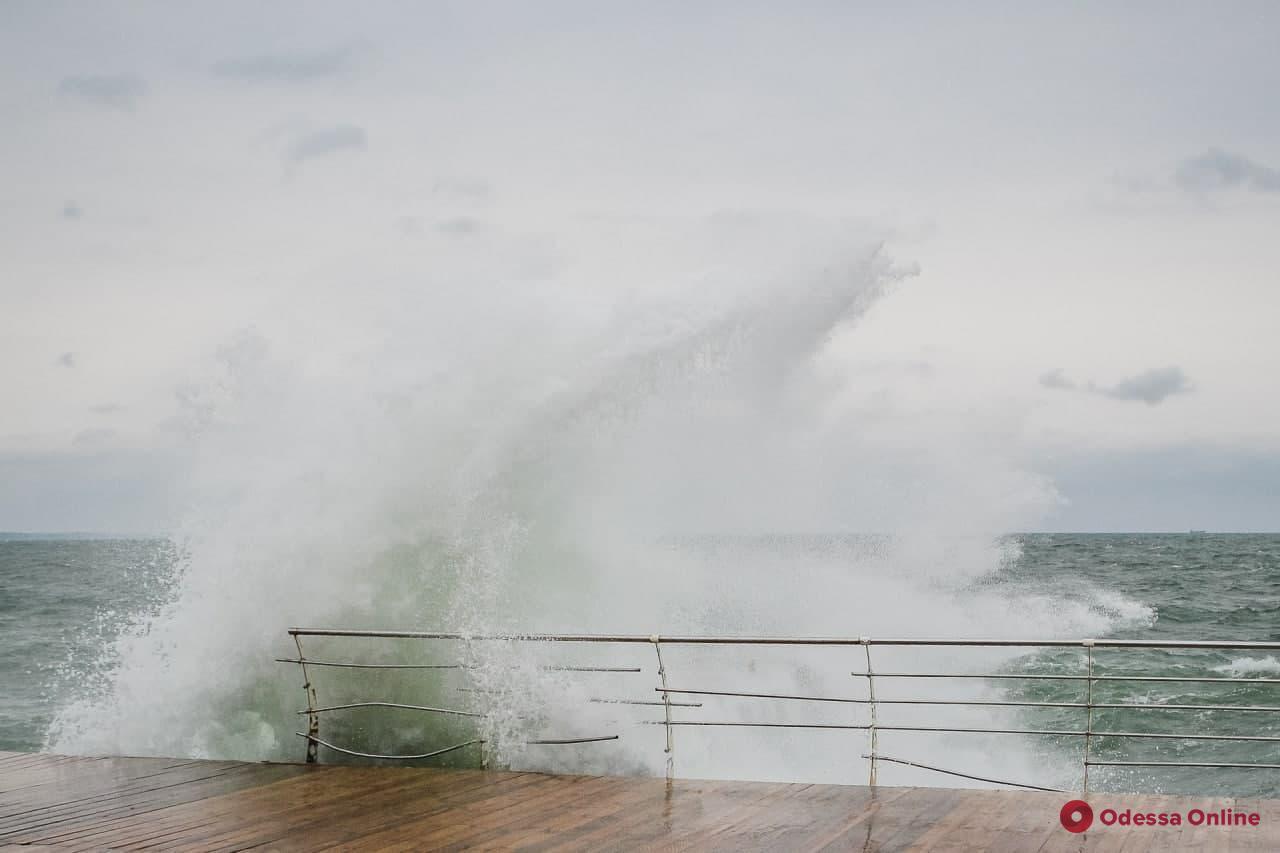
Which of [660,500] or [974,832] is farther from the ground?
[660,500]

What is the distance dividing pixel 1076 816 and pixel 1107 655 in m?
14.3

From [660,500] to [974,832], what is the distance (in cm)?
693

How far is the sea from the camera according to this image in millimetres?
12383

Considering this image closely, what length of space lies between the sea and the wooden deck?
601mm

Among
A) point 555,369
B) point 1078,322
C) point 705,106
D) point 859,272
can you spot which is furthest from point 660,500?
point 1078,322

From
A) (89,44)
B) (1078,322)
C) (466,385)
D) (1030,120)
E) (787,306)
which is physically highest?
(89,44)

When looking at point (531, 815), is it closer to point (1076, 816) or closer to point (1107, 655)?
point (1076, 816)

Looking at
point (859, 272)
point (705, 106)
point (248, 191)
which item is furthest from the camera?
point (248, 191)

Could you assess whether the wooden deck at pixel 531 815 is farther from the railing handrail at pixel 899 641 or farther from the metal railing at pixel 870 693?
the railing handrail at pixel 899 641

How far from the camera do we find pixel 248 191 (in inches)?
534

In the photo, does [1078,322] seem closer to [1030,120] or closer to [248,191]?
[1030,120]
